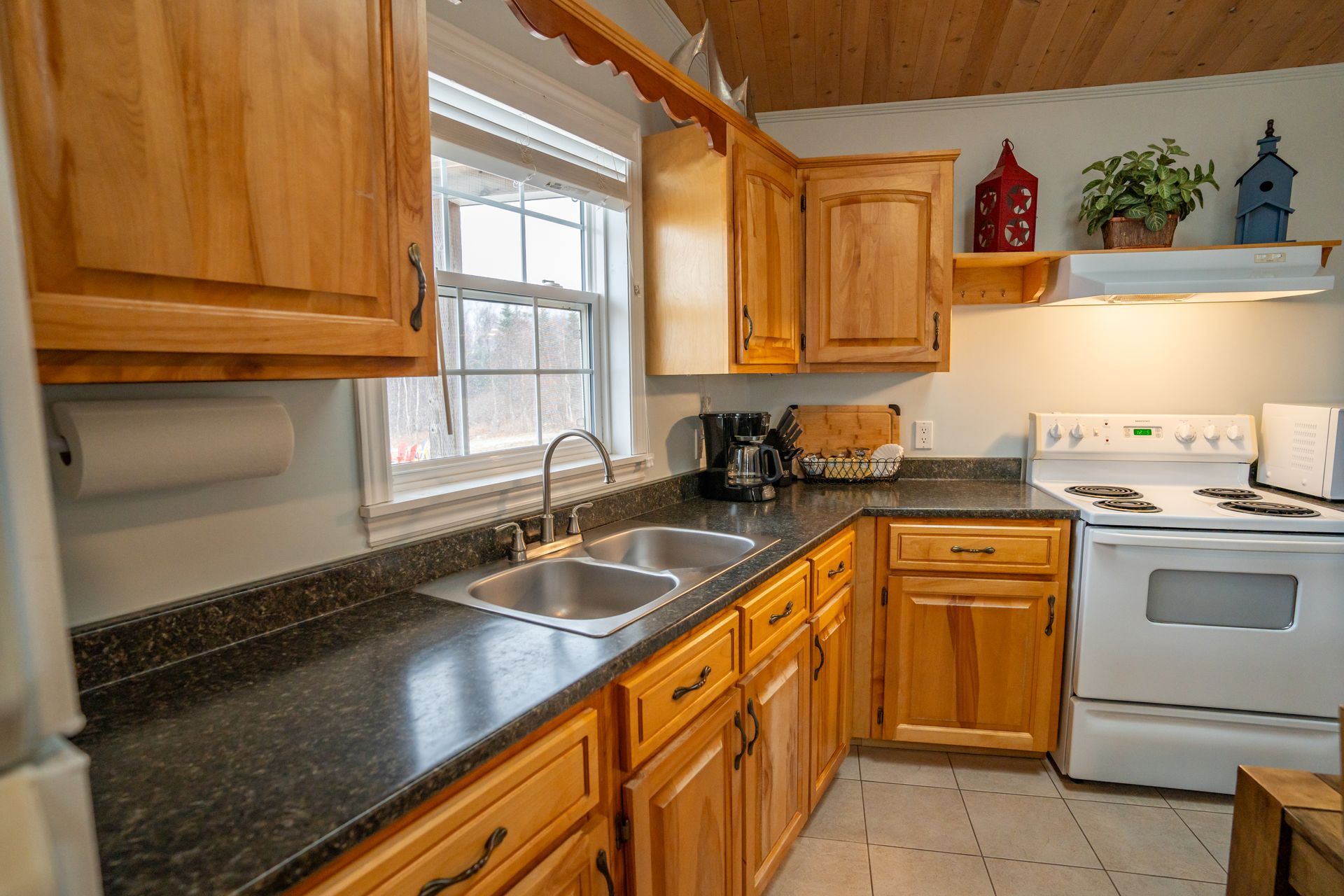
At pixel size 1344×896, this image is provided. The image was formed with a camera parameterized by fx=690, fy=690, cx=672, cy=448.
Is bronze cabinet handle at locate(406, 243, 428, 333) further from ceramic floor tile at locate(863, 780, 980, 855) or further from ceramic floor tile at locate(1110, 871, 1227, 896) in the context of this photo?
ceramic floor tile at locate(1110, 871, 1227, 896)

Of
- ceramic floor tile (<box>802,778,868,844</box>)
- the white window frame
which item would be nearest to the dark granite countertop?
the white window frame

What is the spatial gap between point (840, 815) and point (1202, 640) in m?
1.22

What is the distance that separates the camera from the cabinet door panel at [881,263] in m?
2.48

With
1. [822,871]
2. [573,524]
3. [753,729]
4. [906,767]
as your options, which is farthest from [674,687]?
[906,767]

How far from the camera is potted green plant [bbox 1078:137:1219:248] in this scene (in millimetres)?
2367

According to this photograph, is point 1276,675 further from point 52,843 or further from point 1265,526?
point 52,843

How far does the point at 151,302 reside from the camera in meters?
0.73

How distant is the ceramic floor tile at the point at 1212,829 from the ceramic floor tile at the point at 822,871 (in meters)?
0.97

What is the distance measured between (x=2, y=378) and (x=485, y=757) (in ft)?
2.08

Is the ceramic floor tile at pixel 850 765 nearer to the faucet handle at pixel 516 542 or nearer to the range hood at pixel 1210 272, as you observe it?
the faucet handle at pixel 516 542

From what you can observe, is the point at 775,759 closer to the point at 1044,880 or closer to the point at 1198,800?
the point at 1044,880

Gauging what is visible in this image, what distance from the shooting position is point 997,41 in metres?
2.36

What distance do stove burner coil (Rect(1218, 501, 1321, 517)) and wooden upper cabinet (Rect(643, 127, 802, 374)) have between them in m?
1.56

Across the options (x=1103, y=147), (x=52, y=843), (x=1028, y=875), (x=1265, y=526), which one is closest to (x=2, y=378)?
(x=52, y=843)
